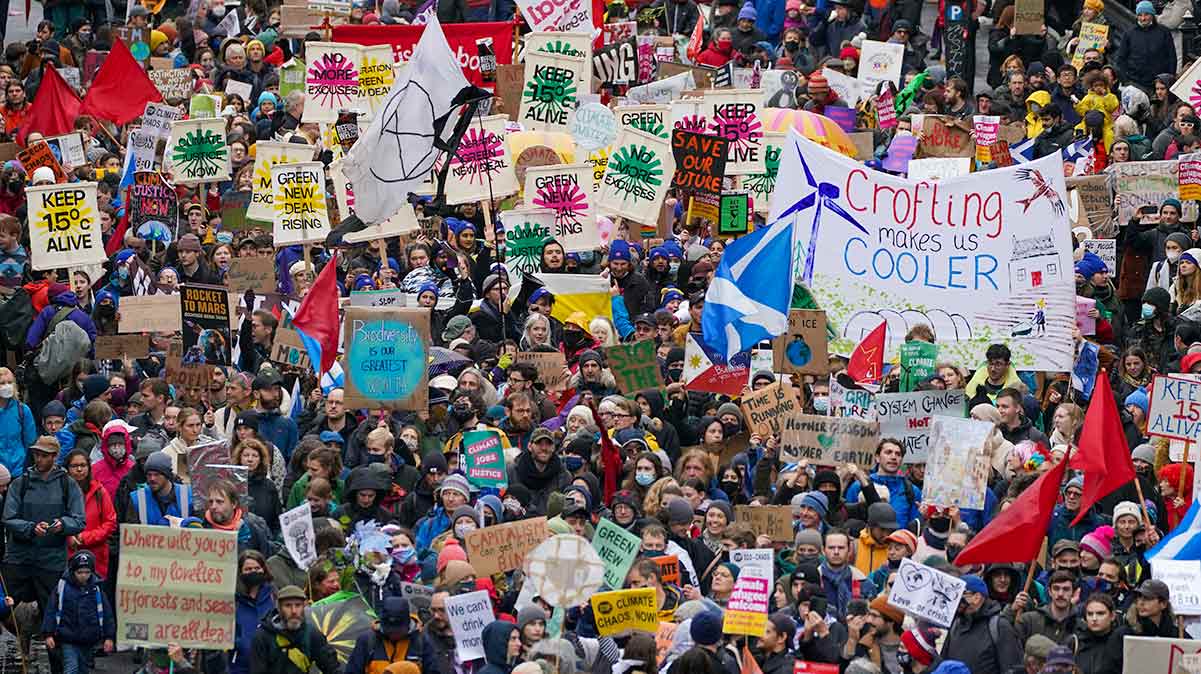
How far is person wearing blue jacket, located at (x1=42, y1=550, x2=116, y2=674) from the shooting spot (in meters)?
16.2

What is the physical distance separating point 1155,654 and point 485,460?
15.2ft

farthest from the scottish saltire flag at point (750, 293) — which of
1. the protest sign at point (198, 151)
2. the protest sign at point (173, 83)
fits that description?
the protest sign at point (173, 83)

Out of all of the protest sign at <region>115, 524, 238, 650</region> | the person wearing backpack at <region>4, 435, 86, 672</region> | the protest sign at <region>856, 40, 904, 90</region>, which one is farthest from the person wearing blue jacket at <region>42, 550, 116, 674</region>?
the protest sign at <region>856, 40, 904, 90</region>

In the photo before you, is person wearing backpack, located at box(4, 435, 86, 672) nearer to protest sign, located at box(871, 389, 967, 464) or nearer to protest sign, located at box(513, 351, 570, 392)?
protest sign, located at box(513, 351, 570, 392)

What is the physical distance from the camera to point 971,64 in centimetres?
2848

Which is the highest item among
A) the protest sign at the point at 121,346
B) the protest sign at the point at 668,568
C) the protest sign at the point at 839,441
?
the protest sign at the point at 839,441

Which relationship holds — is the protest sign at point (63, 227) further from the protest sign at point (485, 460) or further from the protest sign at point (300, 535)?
the protest sign at point (300, 535)

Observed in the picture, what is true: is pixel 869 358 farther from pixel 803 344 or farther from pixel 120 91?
pixel 120 91

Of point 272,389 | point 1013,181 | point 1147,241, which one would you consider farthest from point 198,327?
point 1147,241

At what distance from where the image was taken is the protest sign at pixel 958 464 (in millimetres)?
16562

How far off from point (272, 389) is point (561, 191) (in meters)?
4.43

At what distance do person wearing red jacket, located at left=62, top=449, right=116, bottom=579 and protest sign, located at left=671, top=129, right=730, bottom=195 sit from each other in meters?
6.86

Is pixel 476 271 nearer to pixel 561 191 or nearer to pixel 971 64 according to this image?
pixel 561 191

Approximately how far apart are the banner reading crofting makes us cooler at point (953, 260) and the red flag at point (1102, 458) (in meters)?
2.85
